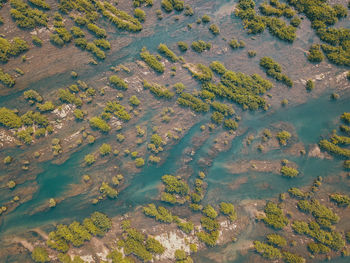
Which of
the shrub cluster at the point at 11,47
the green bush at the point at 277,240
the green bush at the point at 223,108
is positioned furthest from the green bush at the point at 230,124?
the shrub cluster at the point at 11,47

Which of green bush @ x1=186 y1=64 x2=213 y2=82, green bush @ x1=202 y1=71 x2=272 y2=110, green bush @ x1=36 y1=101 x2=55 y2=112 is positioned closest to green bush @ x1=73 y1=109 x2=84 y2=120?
green bush @ x1=36 y1=101 x2=55 y2=112

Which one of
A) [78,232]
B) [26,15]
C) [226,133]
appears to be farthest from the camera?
[226,133]

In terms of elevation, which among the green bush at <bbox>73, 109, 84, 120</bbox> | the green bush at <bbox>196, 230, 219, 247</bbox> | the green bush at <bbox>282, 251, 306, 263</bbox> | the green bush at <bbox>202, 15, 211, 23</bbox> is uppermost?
the green bush at <bbox>202, 15, 211, 23</bbox>

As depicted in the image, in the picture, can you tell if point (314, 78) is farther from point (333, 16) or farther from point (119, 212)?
point (119, 212)

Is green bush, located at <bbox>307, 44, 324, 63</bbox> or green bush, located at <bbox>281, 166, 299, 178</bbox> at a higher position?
green bush, located at <bbox>307, 44, 324, 63</bbox>

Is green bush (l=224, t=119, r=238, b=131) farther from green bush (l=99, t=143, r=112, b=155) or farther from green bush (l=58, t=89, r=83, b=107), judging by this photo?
green bush (l=58, t=89, r=83, b=107)

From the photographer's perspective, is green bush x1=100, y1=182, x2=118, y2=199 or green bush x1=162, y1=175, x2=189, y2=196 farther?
green bush x1=162, y1=175, x2=189, y2=196

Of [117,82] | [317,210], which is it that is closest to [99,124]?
[117,82]

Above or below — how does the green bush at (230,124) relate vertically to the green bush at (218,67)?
below

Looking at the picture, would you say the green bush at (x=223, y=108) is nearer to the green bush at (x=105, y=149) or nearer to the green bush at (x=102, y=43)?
the green bush at (x=105, y=149)

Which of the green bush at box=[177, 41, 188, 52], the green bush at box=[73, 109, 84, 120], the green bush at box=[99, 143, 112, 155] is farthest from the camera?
the green bush at box=[177, 41, 188, 52]

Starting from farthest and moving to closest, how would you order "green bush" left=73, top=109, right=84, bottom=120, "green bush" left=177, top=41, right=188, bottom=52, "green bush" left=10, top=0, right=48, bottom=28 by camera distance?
"green bush" left=177, top=41, right=188, bottom=52 < "green bush" left=73, top=109, right=84, bottom=120 < "green bush" left=10, top=0, right=48, bottom=28

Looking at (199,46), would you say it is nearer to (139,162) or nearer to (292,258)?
(139,162)
